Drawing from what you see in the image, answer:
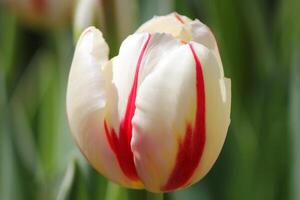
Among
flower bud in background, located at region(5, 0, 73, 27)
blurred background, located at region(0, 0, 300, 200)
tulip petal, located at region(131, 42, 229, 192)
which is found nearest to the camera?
tulip petal, located at region(131, 42, 229, 192)

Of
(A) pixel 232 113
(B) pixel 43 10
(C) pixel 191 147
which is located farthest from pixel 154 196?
(B) pixel 43 10

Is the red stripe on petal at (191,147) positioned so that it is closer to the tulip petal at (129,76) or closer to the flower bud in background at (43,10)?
the tulip petal at (129,76)

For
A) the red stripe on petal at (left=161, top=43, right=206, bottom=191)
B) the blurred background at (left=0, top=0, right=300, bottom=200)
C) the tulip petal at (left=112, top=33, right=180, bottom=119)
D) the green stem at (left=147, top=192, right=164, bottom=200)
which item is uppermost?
the tulip petal at (left=112, top=33, right=180, bottom=119)

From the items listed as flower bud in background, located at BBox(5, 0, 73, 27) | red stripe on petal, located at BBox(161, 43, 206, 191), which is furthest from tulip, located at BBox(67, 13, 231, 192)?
flower bud in background, located at BBox(5, 0, 73, 27)

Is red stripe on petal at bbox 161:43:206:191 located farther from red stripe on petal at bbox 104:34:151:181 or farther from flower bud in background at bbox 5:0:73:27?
flower bud in background at bbox 5:0:73:27

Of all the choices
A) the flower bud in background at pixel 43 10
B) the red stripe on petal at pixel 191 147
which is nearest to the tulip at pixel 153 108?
the red stripe on petal at pixel 191 147

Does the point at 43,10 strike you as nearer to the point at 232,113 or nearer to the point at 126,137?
the point at 232,113

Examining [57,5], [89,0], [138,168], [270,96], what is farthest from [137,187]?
[57,5]
